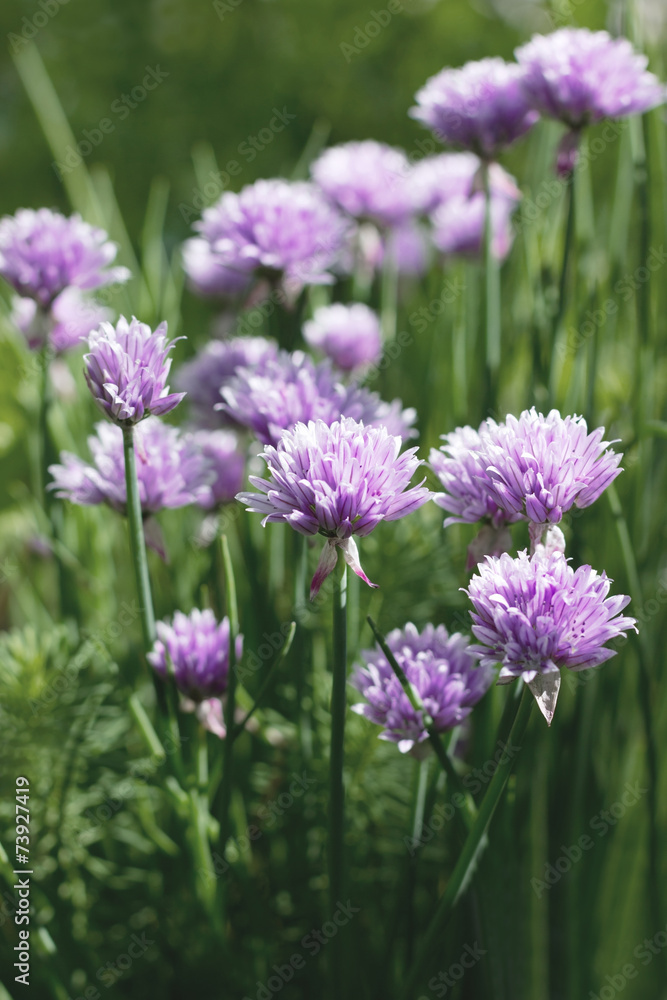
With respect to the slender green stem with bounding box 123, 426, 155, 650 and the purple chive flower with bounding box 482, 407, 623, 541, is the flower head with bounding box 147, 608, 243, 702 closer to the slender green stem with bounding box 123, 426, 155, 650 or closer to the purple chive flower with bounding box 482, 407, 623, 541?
the slender green stem with bounding box 123, 426, 155, 650

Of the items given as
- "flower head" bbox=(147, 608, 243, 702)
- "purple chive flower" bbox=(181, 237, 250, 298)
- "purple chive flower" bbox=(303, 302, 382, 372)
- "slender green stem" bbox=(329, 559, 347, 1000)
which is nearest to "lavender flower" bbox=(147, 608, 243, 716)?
"flower head" bbox=(147, 608, 243, 702)

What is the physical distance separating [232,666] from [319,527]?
0.38ft

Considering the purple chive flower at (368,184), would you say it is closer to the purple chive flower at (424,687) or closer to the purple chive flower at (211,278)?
the purple chive flower at (211,278)

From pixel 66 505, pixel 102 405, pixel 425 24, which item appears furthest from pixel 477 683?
pixel 425 24

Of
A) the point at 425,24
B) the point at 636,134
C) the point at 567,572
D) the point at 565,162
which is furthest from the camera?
the point at 425,24

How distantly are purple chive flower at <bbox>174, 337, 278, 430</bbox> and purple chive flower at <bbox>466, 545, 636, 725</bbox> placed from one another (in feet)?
1.10

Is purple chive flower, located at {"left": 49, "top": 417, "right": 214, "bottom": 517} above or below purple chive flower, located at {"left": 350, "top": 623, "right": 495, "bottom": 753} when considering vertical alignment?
above

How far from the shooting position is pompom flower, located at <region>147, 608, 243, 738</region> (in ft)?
1.73

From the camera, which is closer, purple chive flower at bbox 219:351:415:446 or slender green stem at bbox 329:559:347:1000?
slender green stem at bbox 329:559:347:1000

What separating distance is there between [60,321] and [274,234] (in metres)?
0.18

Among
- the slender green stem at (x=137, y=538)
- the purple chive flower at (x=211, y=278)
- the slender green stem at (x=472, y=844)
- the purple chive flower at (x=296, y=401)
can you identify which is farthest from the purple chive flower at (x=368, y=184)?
the slender green stem at (x=472, y=844)

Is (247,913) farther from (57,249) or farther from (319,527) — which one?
(57,249)

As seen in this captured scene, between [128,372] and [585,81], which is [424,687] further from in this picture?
[585,81]

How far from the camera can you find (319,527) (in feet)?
1.37
